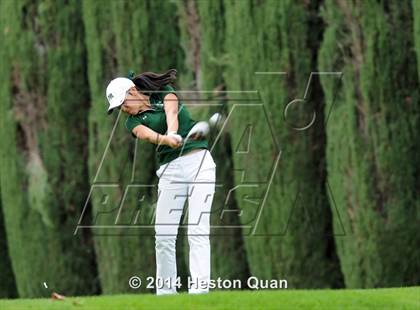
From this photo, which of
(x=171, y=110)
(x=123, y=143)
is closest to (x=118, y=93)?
(x=171, y=110)

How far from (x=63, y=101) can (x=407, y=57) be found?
5.92 m

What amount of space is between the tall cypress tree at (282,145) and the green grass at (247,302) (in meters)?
5.71

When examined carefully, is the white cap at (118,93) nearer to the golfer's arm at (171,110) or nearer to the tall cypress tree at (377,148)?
the golfer's arm at (171,110)

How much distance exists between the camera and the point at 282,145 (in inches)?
653

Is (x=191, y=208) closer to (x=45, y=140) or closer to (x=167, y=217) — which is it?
(x=167, y=217)

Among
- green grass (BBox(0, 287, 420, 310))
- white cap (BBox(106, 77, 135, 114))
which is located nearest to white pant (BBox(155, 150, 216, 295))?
green grass (BBox(0, 287, 420, 310))

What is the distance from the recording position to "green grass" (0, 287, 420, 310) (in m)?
10.1

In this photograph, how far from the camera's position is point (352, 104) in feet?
52.6

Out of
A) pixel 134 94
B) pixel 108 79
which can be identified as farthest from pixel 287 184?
pixel 134 94

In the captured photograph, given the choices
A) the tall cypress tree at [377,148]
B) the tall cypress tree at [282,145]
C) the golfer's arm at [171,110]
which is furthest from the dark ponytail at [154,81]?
the tall cypress tree at [282,145]

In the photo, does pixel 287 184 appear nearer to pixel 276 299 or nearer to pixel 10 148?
pixel 10 148

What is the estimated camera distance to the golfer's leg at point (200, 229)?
10.5 metres

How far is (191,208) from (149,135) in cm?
73

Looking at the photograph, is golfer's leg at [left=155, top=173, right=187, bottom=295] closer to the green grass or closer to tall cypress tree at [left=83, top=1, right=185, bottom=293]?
the green grass
